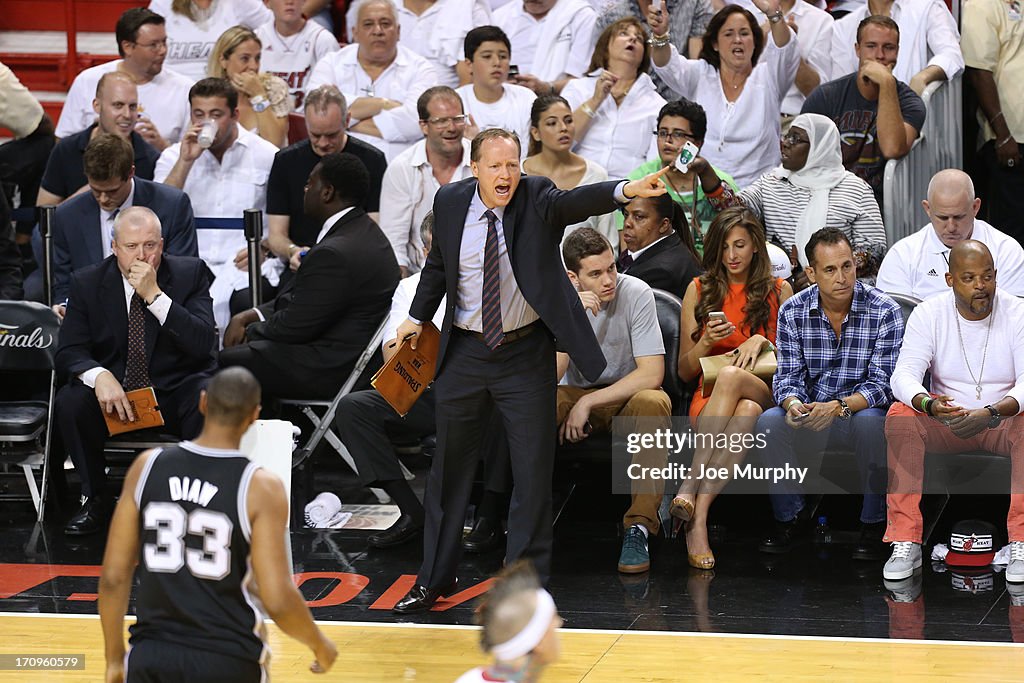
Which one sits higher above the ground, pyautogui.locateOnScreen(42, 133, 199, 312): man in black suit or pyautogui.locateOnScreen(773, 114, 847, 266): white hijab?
pyautogui.locateOnScreen(773, 114, 847, 266): white hijab

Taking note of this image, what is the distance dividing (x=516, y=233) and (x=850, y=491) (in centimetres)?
208

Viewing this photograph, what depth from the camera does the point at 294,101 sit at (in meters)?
9.47

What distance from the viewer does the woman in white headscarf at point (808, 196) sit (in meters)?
7.61

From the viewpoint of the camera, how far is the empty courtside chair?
714 cm

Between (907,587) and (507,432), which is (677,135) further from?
(907,587)

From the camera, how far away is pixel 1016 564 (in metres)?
5.95

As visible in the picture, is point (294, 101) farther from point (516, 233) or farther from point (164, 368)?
point (516, 233)

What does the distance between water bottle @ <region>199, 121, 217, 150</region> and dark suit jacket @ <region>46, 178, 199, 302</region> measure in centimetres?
69

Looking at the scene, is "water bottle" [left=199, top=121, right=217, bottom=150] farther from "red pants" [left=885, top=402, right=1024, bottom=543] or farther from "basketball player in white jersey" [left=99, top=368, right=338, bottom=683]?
"basketball player in white jersey" [left=99, top=368, right=338, bottom=683]

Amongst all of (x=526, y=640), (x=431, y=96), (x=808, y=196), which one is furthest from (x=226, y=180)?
(x=526, y=640)

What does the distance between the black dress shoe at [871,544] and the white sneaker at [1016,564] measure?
22.2 inches

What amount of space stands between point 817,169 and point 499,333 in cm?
291

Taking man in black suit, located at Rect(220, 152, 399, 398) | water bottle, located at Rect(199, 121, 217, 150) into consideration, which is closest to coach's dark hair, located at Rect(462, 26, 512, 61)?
water bottle, located at Rect(199, 121, 217, 150)

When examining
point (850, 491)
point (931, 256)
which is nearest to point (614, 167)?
point (931, 256)
